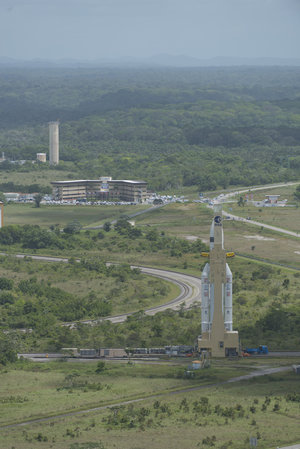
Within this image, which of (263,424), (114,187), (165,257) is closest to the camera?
(263,424)

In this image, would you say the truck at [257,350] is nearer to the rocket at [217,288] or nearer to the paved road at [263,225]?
the rocket at [217,288]

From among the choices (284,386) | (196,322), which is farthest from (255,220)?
(284,386)

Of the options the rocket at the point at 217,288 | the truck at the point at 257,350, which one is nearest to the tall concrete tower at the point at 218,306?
the rocket at the point at 217,288

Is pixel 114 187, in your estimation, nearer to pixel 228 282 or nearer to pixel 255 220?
→ pixel 255 220

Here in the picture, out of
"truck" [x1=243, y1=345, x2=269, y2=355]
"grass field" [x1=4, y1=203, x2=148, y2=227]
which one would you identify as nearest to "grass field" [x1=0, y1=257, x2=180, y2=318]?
"truck" [x1=243, y1=345, x2=269, y2=355]

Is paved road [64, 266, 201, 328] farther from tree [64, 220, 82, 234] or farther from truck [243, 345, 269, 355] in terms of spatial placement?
tree [64, 220, 82, 234]

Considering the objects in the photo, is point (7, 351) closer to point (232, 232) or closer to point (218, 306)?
point (218, 306)

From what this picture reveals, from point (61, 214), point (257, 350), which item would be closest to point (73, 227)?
point (61, 214)
